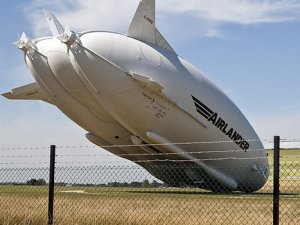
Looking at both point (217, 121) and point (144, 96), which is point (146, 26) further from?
point (217, 121)

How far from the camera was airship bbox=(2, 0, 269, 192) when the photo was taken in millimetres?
27328

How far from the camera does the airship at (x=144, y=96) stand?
1076 inches

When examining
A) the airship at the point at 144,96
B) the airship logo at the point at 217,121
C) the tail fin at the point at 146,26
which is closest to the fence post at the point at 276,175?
the airship at the point at 144,96

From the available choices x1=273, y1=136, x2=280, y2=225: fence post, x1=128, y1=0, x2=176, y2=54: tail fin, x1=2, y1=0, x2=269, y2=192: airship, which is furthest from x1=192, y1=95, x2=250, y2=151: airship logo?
x1=273, y1=136, x2=280, y2=225: fence post

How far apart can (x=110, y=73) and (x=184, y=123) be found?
17.4 ft

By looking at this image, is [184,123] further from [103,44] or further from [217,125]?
[103,44]

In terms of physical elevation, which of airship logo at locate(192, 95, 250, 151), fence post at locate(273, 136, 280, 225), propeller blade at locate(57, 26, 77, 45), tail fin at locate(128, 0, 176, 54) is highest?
tail fin at locate(128, 0, 176, 54)

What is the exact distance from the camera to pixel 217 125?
3092 cm

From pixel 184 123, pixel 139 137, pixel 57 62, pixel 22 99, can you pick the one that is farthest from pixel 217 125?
pixel 22 99

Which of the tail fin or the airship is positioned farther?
the tail fin

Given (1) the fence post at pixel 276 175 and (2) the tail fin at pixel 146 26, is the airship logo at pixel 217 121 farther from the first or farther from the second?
(1) the fence post at pixel 276 175

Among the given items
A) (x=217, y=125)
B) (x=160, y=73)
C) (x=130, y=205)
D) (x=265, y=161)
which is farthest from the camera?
(x=265, y=161)

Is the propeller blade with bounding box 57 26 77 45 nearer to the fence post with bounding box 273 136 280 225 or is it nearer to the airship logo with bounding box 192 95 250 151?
the airship logo with bounding box 192 95 250 151

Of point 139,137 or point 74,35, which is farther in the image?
point 139,137
